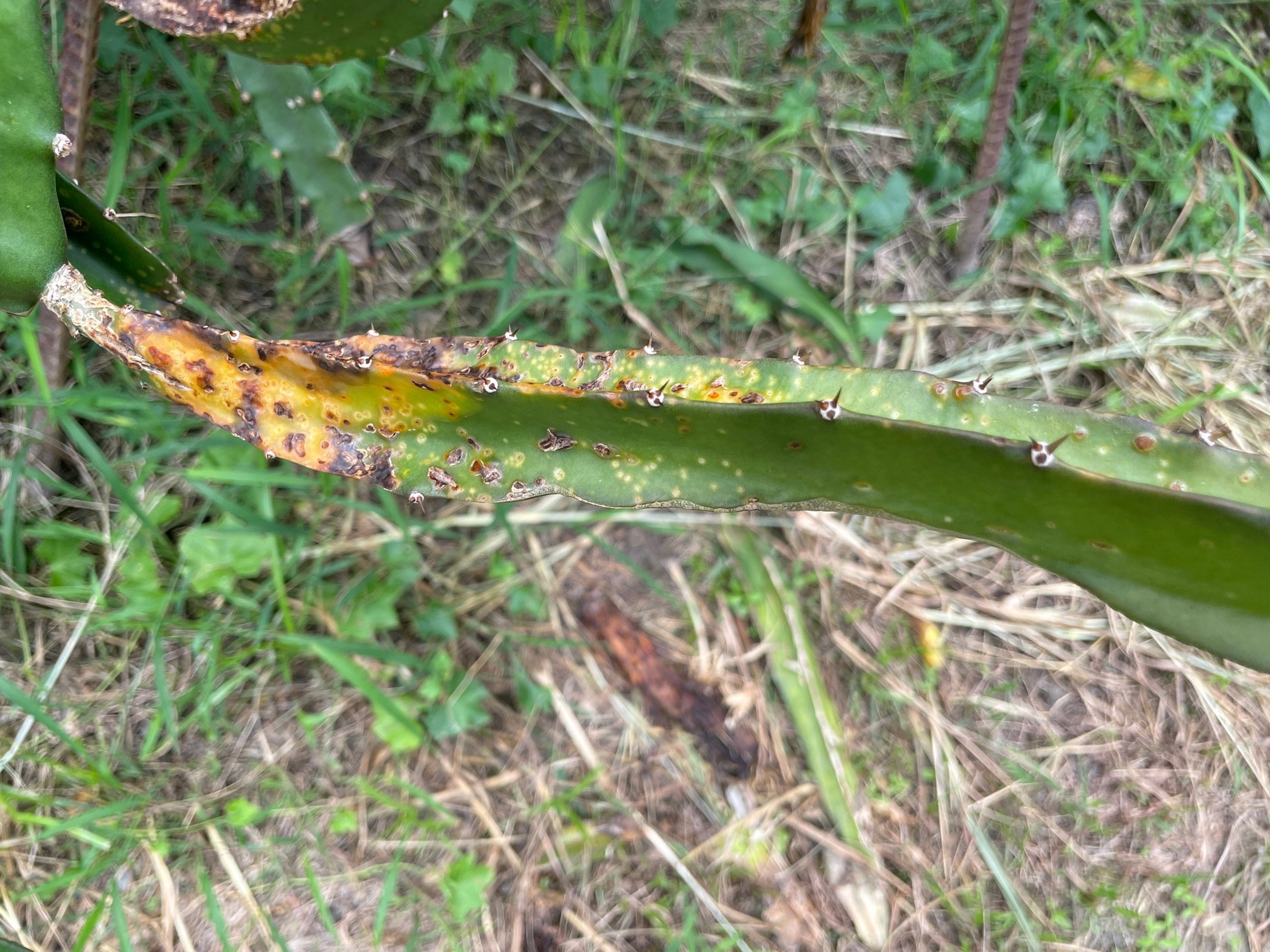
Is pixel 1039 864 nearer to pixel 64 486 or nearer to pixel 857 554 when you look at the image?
pixel 857 554

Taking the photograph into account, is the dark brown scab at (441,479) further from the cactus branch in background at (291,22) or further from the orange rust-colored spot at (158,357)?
the cactus branch in background at (291,22)

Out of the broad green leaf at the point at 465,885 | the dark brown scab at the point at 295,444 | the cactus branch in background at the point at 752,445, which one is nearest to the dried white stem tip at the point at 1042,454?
the cactus branch in background at the point at 752,445

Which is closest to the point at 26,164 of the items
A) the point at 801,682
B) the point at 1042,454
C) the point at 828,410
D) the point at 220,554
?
the point at 220,554

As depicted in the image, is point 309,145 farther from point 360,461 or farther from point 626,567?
point 626,567

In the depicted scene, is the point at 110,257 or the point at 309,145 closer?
the point at 110,257

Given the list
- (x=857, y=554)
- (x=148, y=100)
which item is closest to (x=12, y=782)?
(x=148, y=100)

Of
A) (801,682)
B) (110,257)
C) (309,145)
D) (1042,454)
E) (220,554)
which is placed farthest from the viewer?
(801,682)
